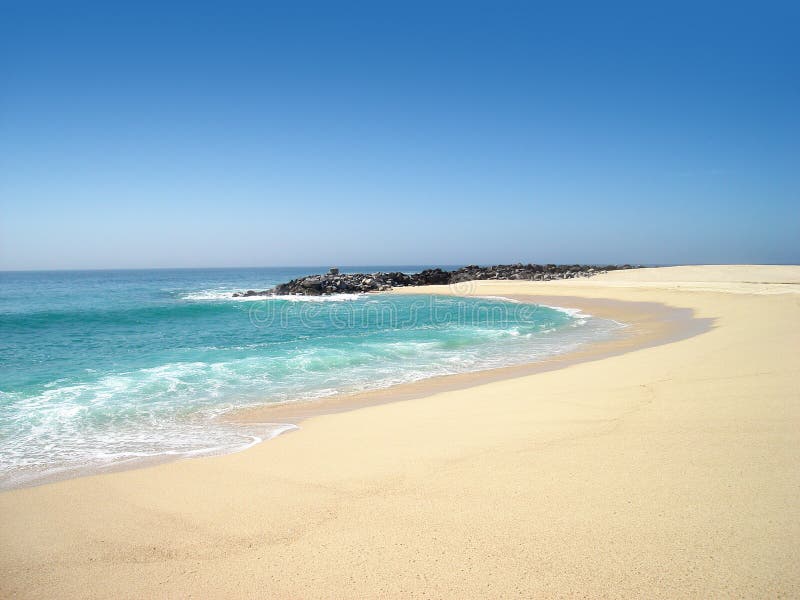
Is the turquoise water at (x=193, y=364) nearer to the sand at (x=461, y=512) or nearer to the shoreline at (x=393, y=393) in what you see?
the shoreline at (x=393, y=393)

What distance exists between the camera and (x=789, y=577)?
224 centimetres

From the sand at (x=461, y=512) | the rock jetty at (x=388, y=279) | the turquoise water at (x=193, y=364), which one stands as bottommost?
the turquoise water at (x=193, y=364)

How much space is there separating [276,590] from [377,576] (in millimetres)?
571

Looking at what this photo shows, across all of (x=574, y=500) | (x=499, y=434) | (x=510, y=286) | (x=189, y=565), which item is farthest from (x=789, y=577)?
(x=510, y=286)

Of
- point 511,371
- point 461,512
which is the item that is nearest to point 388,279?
point 511,371

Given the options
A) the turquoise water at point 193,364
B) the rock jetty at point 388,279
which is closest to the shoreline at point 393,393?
the turquoise water at point 193,364

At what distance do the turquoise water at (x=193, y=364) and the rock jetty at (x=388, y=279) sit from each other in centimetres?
1658

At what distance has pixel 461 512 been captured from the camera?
3.06 metres

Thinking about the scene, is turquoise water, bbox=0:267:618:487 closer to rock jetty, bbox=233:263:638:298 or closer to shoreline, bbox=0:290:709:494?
shoreline, bbox=0:290:709:494

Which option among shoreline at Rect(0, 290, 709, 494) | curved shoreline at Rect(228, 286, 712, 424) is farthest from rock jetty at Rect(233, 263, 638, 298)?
shoreline at Rect(0, 290, 709, 494)

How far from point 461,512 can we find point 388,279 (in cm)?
4298

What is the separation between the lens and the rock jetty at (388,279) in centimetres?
4058

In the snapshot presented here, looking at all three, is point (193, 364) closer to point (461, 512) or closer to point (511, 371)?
point (511, 371)

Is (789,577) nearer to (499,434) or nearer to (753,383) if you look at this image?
(499,434)
